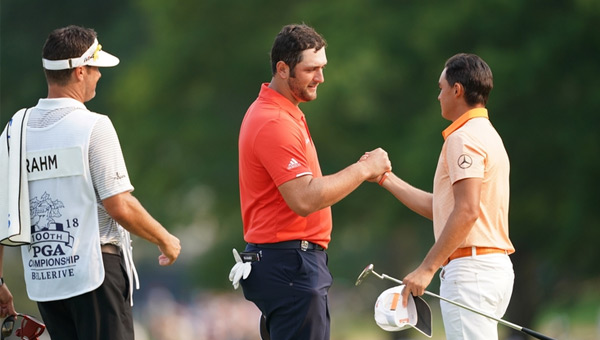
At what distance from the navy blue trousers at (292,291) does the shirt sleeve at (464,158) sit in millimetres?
879

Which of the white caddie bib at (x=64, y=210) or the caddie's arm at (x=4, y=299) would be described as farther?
the caddie's arm at (x=4, y=299)

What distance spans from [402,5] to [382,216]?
11.9 feet

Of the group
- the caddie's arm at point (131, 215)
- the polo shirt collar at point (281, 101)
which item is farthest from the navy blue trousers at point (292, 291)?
the polo shirt collar at point (281, 101)

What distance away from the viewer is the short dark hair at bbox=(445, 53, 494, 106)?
5.90m

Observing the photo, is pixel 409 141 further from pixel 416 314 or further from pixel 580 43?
pixel 416 314

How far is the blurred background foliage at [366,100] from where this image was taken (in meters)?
15.9

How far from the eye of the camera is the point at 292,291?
5.64 m

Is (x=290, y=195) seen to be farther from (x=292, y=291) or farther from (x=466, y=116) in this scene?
(x=466, y=116)

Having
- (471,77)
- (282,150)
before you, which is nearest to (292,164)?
(282,150)

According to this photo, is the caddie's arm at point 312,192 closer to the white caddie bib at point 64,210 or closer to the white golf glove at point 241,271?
the white golf glove at point 241,271

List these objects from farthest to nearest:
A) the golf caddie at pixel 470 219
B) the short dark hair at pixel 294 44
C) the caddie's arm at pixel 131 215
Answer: the short dark hair at pixel 294 44
the golf caddie at pixel 470 219
the caddie's arm at pixel 131 215

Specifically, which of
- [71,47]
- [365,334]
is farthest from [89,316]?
[365,334]

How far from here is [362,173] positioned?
5.78 m

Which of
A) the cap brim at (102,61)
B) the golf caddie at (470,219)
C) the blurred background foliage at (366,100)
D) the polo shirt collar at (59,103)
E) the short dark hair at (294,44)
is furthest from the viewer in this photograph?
the blurred background foliage at (366,100)
